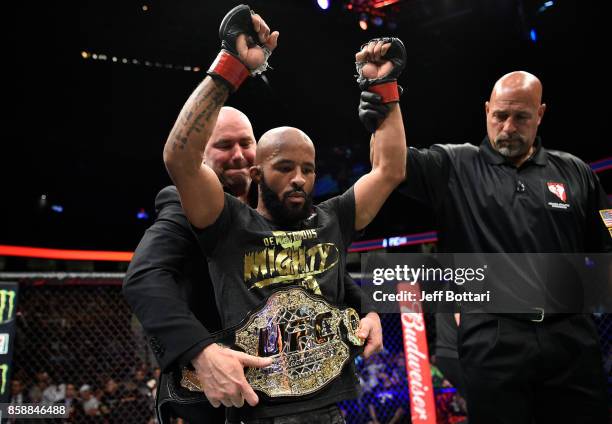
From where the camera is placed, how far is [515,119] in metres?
1.78

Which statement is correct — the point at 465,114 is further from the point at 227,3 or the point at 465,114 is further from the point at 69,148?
the point at 69,148

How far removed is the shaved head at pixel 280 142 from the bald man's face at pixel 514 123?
2.71ft

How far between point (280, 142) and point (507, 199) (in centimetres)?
85

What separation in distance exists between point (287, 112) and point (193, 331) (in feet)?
28.3

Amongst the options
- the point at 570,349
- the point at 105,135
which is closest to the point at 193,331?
the point at 570,349

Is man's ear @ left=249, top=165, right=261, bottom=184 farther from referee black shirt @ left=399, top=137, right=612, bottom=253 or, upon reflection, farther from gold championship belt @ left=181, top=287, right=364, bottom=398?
referee black shirt @ left=399, top=137, right=612, bottom=253

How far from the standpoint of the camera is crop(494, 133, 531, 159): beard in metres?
1.76

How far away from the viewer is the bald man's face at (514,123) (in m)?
1.76

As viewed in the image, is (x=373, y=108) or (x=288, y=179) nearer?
(x=288, y=179)

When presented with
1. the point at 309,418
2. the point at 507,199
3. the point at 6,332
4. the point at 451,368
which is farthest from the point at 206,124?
the point at 451,368

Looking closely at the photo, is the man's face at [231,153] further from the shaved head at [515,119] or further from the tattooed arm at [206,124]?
the shaved head at [515,119]

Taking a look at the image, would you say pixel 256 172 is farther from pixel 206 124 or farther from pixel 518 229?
pixel 518 229

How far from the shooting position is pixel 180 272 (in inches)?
49.4

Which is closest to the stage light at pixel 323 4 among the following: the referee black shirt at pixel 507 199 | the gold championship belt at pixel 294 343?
the referee black shirt at pixel 507 199
